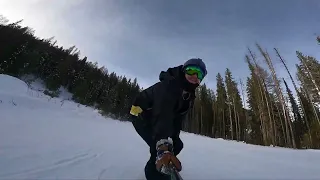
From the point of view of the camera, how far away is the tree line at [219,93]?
27.9 m

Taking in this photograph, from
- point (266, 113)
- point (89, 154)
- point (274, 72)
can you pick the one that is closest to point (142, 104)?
point (89, 154)

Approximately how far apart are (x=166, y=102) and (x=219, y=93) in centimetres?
4572

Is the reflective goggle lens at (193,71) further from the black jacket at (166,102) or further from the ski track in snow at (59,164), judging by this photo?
the ski track in snow at (59,164)

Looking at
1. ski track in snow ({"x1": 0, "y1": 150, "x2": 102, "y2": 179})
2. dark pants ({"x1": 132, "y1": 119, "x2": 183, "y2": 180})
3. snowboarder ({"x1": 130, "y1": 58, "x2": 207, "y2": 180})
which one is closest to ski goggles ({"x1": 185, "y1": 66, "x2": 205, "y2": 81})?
snowboarder ({"x1": 130, "y1": 58, "x2": 207, "y2": 180})

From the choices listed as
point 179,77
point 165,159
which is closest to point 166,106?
point 179,77

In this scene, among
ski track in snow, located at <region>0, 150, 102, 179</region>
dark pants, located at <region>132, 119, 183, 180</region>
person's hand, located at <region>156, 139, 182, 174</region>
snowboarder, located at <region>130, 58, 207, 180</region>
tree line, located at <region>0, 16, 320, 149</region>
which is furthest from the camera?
tree line, located at <region>0, 16, 320, 149</region>

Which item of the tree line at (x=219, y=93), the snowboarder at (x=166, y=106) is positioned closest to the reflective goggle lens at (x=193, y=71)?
the snowboarder at (x=166, y=106)

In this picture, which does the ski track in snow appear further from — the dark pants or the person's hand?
the person's hand

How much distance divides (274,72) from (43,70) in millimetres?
33701

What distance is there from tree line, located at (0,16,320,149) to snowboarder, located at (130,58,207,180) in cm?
2020

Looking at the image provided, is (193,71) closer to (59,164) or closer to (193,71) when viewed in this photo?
(193,71)

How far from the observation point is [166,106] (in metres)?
1.97

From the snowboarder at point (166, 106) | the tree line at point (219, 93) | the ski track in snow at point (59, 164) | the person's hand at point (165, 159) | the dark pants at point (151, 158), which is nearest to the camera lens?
the person's hand at point (165, 159)

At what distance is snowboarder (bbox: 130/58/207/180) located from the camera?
6.10ft
